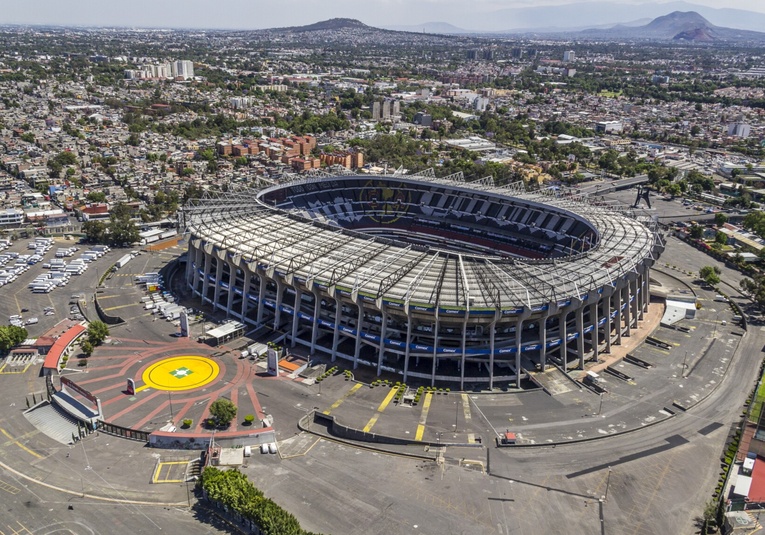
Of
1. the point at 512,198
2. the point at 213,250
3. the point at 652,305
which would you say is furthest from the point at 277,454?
the point at 512,198

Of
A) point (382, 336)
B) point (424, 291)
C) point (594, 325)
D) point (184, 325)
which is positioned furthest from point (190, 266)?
point (594, 325)

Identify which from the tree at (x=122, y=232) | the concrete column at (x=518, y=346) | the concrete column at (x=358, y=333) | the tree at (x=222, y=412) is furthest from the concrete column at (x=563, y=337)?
the tree at (x=122, y=232)

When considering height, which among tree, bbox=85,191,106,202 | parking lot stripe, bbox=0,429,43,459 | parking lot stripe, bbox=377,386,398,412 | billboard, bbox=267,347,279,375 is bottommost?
parking lot stripe, bbox=0,429,43,459

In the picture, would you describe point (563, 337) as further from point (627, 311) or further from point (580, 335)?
point (627, 311)

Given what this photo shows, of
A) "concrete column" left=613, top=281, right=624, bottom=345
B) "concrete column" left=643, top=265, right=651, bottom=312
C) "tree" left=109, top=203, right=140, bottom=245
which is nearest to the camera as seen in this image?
"concrete column" left=613, top=281, right=624, bottom=345

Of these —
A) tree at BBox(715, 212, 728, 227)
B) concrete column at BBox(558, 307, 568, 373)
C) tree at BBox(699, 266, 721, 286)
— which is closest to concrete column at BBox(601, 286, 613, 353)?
concrete column at BBox(558, 307, 568, 373)

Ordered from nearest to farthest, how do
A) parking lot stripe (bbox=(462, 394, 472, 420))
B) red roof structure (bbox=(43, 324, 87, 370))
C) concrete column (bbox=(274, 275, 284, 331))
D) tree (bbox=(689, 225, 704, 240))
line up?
parking lot stripe (bbox=(462, 394, 472, 420)), red roof structure (bbox=(43, 324, 87, 370)), concrete column (bbox=(274, 275, 284, 331)), tree (bbox=(689, 225, 704, 240))

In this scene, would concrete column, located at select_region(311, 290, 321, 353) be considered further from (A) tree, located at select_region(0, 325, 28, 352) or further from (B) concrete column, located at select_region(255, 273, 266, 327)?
(A) tree, located at select_region(0, 325, 28, 352)
